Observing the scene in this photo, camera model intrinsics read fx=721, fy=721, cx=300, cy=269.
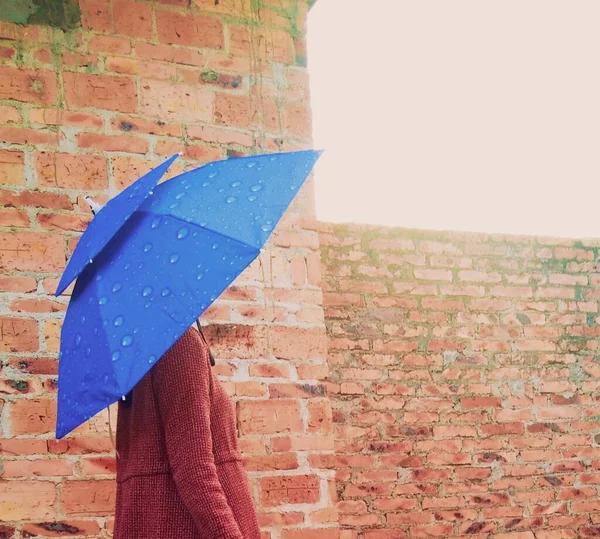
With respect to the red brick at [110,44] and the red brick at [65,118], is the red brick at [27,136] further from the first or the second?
the red brick at [110,44]

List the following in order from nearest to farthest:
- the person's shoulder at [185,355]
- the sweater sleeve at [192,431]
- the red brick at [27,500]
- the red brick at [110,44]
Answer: the sweater sleeve at [192,431] < the person's shoulder at [185,355] < the red brick at [27,500] < the red brick at [110,44]

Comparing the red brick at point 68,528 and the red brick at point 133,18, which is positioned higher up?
the red brick at point 133,18

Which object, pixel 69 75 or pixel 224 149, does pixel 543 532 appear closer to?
pixel 224 149

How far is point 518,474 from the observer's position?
3748mm

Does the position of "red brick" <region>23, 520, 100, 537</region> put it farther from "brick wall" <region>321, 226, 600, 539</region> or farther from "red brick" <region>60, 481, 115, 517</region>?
"brick wall" <region>321, 226, 600, 539</region>

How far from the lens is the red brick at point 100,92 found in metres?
2.29

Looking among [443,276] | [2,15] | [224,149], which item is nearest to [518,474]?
[443,276]

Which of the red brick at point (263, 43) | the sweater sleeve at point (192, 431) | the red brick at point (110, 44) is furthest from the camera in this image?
the red brick at point (263, 43)

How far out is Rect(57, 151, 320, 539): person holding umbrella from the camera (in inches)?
52.2

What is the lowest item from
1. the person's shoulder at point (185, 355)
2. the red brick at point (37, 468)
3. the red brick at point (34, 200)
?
the red brick at point (37, 468)

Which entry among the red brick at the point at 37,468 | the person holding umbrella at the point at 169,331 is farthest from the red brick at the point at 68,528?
the person holding umbrella at the point at 169,331

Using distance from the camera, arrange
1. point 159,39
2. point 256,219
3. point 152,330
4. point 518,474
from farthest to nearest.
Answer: point 518,474, point 159,39, point 256,219, point 152,330

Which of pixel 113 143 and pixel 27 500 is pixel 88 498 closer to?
pixel 27 500

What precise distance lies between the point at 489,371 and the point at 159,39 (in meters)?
2.39
